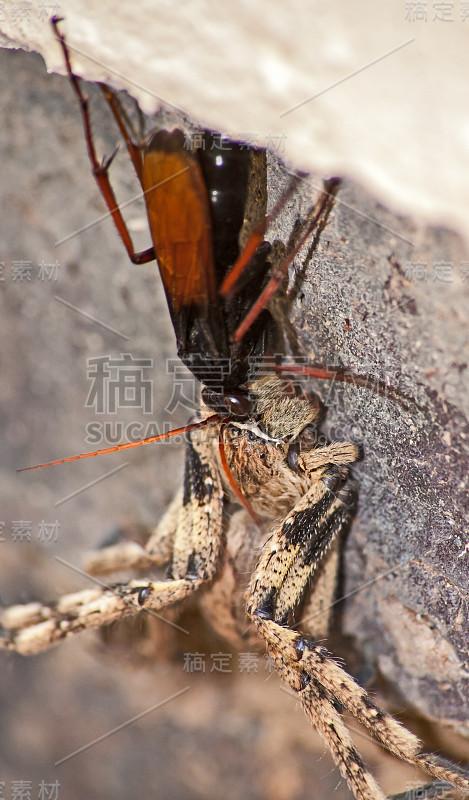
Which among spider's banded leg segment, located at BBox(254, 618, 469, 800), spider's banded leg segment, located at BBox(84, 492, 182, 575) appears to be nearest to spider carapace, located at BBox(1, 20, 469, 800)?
spider's banded leg segment, located at BBox(254, 618, 469, 800)

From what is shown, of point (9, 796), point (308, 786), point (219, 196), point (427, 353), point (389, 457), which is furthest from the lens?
point (9, 796)

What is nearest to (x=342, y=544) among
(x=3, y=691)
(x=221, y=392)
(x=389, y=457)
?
(x=389, y=457)

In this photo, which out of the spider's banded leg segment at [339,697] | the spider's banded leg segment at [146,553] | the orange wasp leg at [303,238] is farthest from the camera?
the spider's banded leg segment at [146,553]

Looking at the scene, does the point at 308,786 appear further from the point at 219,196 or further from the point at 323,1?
the point at 323,1

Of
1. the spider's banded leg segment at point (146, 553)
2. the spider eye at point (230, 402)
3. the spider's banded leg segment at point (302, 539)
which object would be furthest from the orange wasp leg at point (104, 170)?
the spider's banded leg segment at point (146, 553)

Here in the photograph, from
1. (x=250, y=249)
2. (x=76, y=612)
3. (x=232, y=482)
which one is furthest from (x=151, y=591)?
(x=250, y=249)

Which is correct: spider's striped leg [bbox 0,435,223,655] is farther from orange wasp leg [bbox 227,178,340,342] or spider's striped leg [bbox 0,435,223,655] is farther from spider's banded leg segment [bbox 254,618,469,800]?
orange wasp leg [bbox 227,178,340,342]

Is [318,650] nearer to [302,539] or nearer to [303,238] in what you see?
[302,539]

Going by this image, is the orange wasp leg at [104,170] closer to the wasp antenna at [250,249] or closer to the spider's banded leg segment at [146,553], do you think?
the wasp antenna at [250,249]
